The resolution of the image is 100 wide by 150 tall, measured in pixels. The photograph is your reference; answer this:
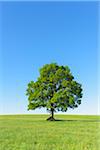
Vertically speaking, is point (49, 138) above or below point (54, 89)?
below

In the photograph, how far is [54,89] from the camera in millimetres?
62875

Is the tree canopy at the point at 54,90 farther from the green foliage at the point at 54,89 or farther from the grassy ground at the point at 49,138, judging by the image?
the grassy ground at the point at 49,138

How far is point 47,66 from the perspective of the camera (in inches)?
2544

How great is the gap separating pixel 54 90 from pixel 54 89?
168 millimetres

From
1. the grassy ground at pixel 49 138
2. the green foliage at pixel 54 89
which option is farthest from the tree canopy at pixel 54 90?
the grassy ground at pixel 49 138

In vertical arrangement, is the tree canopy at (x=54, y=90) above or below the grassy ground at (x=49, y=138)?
above

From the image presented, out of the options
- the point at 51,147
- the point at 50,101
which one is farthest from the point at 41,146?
the point at 50,101

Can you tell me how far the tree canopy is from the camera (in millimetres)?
61500

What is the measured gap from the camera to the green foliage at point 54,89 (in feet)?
202

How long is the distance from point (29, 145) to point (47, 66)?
4681cm

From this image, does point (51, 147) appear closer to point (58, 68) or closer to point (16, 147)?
point (16, 147)

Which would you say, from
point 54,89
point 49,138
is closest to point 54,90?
point 54,89

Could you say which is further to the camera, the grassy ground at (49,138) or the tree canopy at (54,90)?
the tree canopy at (54,90)

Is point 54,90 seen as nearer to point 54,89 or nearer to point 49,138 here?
point 54,89
